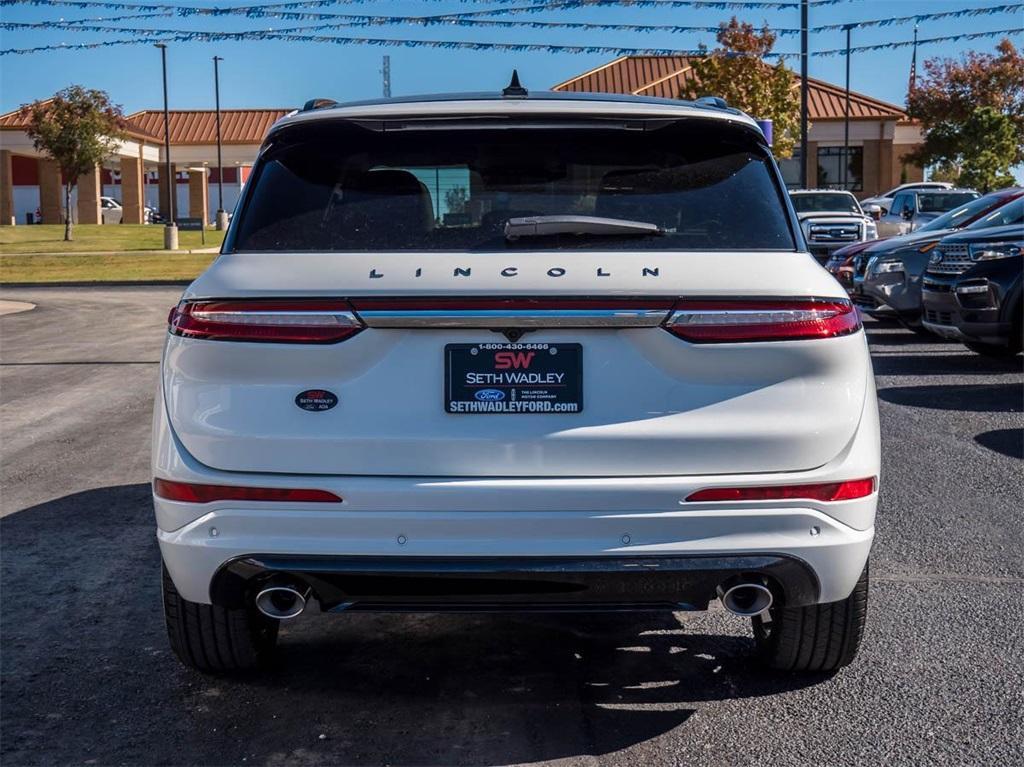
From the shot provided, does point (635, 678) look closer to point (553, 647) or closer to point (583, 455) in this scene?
point (553, 647)

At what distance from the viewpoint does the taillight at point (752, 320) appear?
361 cm

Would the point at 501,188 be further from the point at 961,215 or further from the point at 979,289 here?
the point at 961,215

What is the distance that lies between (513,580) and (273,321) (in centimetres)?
95

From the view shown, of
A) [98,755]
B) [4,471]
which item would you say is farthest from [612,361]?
[4,471]

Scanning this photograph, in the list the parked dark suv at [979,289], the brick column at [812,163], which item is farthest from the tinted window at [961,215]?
the brick column at [812,163]

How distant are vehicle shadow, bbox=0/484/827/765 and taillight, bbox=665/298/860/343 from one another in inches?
47.3

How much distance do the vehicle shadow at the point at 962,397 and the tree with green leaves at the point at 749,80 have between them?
37639 millimetres

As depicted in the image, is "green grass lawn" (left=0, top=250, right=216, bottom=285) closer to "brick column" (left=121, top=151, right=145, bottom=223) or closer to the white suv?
the white suv

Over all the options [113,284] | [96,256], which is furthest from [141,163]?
[113,284]

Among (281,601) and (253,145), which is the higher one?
(253,145)

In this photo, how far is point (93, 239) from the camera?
5309cm

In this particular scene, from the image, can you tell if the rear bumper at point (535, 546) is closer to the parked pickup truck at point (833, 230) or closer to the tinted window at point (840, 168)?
the parked pickup truck at point (833, 230)

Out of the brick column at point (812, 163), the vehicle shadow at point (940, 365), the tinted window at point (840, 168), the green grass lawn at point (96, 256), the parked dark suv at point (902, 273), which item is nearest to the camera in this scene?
the vehicle shadow at point (940, 365)

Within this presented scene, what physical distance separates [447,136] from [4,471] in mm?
5244
